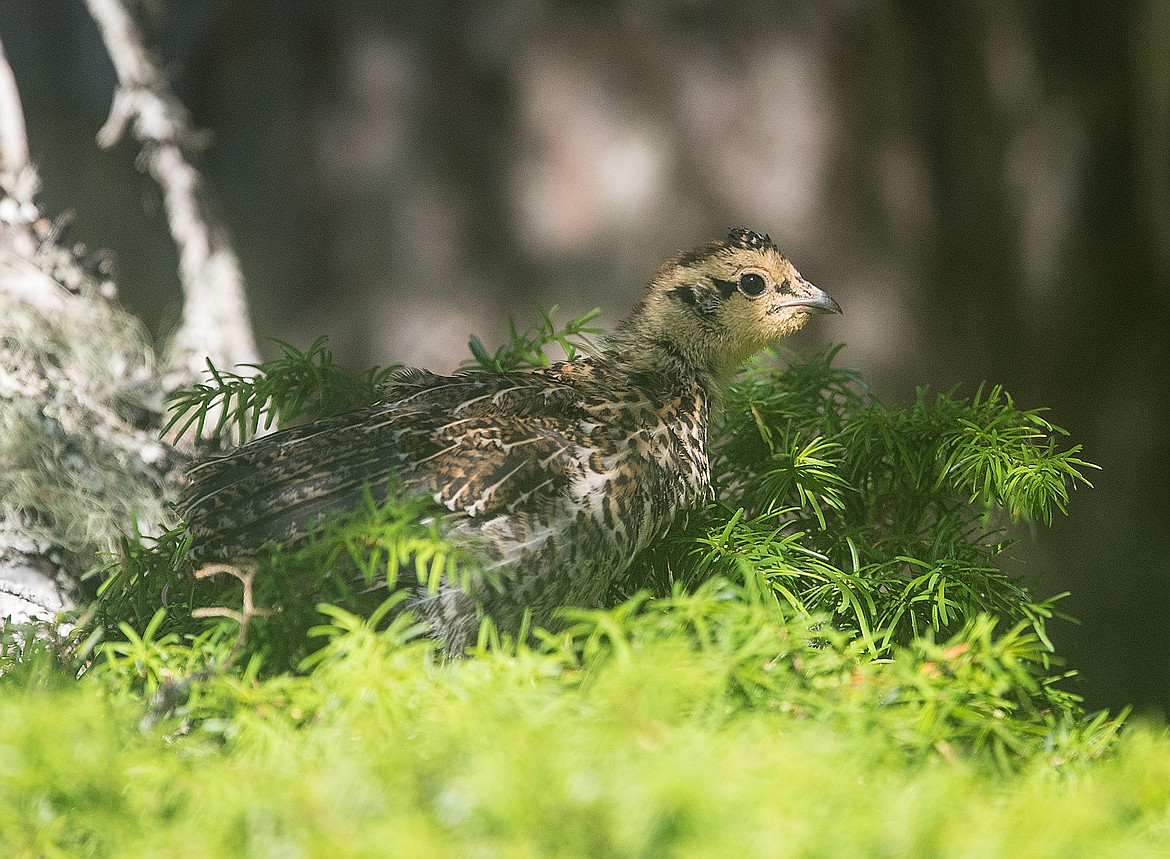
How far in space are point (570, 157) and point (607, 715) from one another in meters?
2.50

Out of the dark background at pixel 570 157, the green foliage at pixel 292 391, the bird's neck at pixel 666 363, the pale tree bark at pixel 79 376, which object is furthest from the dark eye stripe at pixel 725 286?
the dark background at pixel 570 157

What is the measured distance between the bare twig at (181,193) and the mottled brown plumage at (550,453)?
1.28 metres

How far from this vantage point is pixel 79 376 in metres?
2.35

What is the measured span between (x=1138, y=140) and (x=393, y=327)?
2520 mm

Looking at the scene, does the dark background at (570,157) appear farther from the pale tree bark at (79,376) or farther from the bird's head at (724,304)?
the bird's head at (724,304)

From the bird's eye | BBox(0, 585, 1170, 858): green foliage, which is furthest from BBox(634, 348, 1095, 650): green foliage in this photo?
BBox(0, 585, 1170, 858): green foliage

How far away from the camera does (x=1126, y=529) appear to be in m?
3.92

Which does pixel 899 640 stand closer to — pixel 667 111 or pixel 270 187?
pixel 667 111

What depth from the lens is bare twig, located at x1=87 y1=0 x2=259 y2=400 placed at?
2947 millimetres

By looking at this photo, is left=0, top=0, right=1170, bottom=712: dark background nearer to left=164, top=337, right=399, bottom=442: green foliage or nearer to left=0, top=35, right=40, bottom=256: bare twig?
left=0, top=35, right=40, bottom=256: bare twig

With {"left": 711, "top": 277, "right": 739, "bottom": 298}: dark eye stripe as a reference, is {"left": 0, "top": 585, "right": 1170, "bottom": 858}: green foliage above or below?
below

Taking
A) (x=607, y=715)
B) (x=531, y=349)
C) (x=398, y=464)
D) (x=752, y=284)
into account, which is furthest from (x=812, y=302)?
(x=607, y=715)

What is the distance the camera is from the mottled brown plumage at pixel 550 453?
1552 millimetres

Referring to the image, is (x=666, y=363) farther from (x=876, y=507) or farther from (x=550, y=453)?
(x=876, y=507)
